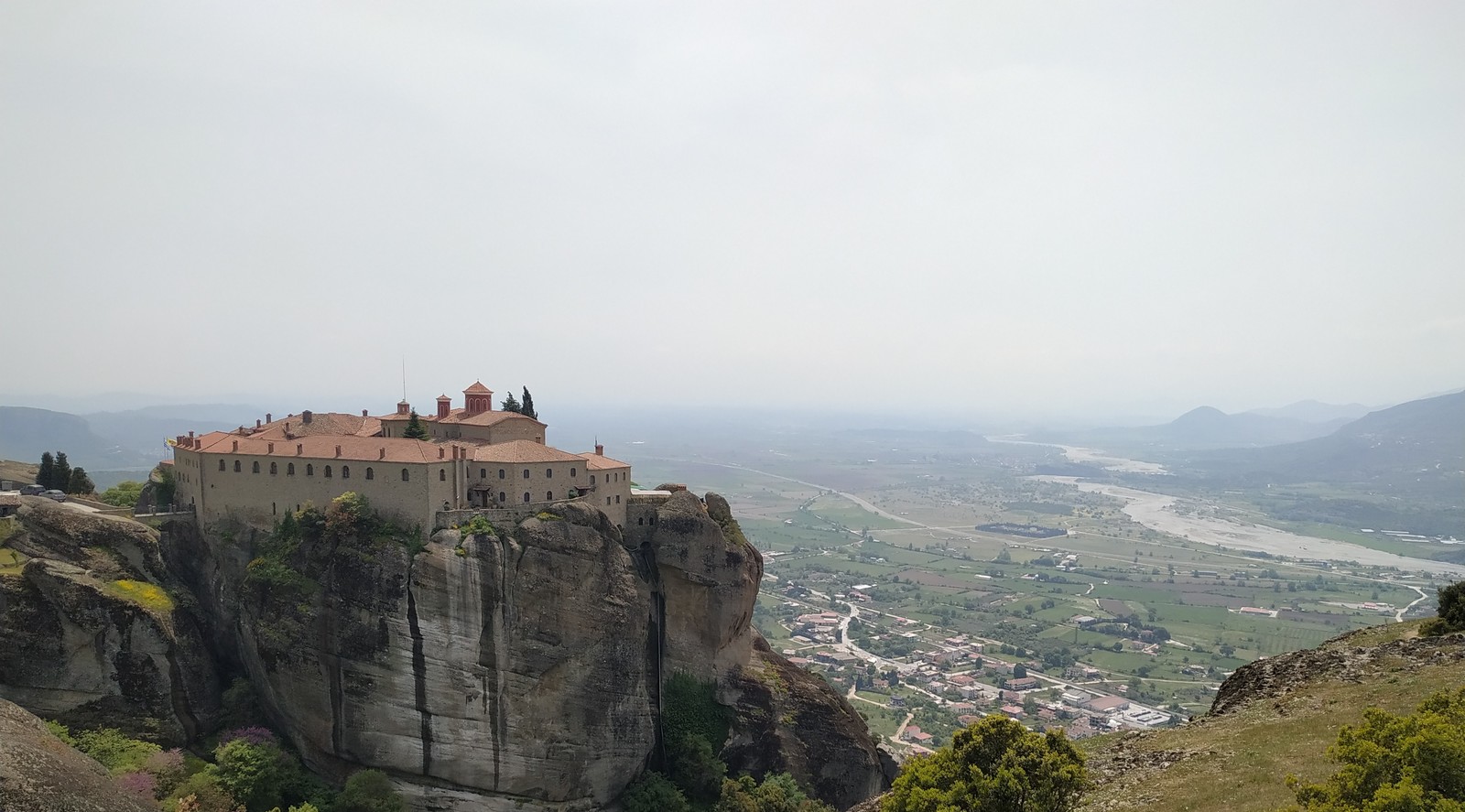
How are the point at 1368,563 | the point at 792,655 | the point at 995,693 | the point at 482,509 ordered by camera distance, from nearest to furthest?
the point at 482,509, the point at 995,693, the point at 792,655, the point at 1368,563

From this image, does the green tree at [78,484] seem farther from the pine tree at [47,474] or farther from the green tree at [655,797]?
the green tree at [655,797]

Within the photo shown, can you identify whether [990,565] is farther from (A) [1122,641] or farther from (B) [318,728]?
(B) [318,728]

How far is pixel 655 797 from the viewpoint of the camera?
149 ft

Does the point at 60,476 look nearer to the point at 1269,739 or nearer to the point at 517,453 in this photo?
the point at 517,453

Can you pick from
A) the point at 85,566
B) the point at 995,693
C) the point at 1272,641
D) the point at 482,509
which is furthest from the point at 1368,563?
the point at 85,566

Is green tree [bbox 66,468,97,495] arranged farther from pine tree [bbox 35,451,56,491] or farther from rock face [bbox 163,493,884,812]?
rock face [bbox 163,493,884,812]

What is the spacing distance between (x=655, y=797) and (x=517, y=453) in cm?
2105

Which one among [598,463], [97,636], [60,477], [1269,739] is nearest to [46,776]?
[97,636]

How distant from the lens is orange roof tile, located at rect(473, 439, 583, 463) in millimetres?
47500

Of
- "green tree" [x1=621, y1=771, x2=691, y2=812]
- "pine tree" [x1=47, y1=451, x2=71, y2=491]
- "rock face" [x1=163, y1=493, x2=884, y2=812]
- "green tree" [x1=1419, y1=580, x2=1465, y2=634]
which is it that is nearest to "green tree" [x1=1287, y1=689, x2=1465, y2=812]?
"green tree" [x1=1419, y1=580, x2=1465, y2=634]

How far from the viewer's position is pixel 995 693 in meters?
92.4

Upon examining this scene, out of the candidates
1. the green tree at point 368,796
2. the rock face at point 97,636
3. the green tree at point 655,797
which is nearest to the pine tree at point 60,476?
the rock face at point 97,636

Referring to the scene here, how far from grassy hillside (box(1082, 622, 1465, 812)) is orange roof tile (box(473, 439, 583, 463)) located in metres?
32.2

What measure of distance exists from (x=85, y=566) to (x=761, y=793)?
39283 millimetres
